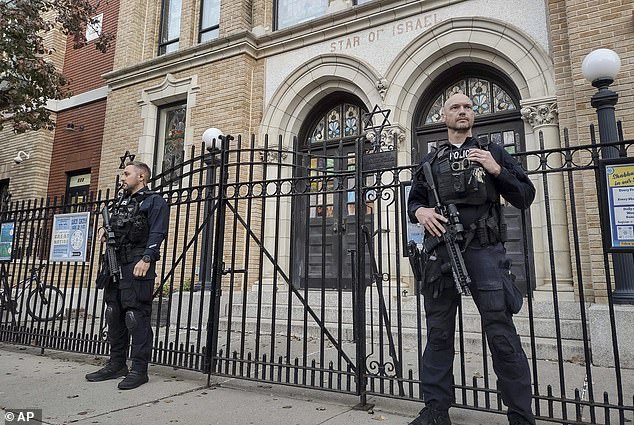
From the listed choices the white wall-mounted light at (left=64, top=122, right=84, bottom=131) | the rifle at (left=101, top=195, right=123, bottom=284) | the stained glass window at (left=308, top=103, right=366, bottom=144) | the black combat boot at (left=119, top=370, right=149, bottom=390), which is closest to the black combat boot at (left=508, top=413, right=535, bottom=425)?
the black combat boot at (left=119, top=370, right=149, bottom=390)

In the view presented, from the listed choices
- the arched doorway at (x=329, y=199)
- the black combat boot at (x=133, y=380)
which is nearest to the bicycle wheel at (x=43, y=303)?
the black combat boot at (x=133, y=380)

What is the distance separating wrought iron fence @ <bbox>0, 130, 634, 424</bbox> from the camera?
3.40 m

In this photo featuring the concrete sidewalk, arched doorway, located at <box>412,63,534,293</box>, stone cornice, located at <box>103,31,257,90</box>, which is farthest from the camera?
stone cornice, located at <box>103,31,257,90</box>

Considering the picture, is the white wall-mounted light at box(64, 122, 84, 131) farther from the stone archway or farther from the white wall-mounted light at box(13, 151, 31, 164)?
the stone archway

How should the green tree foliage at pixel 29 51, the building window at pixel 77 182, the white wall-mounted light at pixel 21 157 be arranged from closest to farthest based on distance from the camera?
the green tree foliage at pixel 29 51 < the building window at pixel 77 182 < the white wall-mounted light at pixel 21 157

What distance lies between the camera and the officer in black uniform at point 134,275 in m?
4.14

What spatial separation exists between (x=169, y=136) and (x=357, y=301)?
7.87m

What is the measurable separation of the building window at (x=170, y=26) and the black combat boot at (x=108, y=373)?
8.54m

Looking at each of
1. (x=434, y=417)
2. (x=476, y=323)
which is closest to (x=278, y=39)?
(x=476, y=323)

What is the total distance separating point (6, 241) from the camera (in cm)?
652

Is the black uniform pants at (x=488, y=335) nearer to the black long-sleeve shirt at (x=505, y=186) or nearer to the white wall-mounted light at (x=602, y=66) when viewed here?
the black long-sleeve shirt at (x=505, y=186)


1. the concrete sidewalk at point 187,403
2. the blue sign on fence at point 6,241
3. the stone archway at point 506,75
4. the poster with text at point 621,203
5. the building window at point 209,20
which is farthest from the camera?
the building window at point 209,20

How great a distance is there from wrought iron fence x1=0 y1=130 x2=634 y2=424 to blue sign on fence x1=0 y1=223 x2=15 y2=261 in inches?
6.3

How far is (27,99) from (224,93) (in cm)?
404
